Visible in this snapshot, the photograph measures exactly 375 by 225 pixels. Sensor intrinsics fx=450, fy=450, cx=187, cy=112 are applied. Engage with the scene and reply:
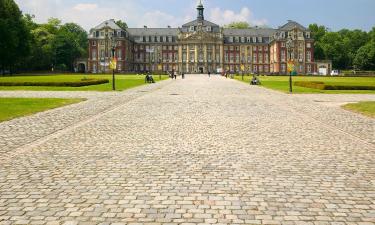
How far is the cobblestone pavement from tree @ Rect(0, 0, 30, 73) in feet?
203

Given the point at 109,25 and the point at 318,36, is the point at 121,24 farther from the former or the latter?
the point at 318,36

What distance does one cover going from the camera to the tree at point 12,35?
7156 cm

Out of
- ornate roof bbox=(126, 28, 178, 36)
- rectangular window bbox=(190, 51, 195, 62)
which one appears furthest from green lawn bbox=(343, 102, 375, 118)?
ornate roof bbox=(126, 28, 178, 36)

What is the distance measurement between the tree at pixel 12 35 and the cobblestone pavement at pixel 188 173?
62.0m

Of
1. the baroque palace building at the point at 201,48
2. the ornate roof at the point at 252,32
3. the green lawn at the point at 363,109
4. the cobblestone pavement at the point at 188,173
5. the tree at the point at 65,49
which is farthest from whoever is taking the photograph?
the ornate roof at the point at 252,32

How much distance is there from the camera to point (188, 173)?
818 centimetres

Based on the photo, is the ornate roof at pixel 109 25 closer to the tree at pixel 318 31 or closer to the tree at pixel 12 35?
the tree at pixel 12 35

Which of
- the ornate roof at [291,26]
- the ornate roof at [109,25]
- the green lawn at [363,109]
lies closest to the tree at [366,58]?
the ornate roof at [291,26]

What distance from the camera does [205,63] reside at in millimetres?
139375

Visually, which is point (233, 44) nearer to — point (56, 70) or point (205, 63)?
point (205, 63)

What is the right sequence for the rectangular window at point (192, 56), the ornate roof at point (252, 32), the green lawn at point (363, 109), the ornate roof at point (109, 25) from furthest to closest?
the rectangular window at point (192, 56) < the ornate roof at point (252, 32) < the ornate roof at point (109, 25) < the green lawn at point (363, 109)

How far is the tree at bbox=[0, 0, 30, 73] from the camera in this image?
71562mm

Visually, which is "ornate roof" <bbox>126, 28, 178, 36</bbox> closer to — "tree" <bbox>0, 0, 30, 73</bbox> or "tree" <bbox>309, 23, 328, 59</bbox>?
"tree" <bbox>309, 23, 328, 59</bbox>

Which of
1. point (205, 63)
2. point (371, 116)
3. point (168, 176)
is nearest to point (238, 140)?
point (168, 176)
